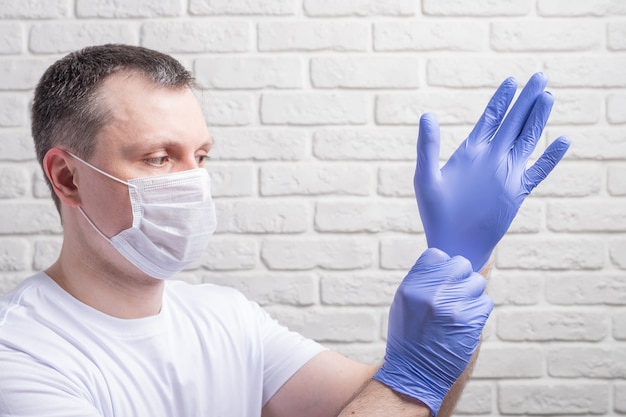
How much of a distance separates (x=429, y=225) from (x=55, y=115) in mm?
786

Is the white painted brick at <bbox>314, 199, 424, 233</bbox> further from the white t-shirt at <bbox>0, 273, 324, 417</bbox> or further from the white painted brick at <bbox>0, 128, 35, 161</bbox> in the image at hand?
the white painted brick at <bbox>0, 128, 35, 161</bbox>

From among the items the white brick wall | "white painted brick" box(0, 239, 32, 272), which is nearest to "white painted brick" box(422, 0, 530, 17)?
the white brick wall

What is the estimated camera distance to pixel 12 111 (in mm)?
1955

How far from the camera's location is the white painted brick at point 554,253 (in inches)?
77.2

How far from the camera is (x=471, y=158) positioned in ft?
3.89

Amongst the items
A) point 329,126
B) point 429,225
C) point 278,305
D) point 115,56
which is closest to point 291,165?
point 329,126

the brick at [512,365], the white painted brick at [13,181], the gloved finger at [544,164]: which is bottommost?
the brick at [512,365]

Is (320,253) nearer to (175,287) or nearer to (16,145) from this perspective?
(175,287)

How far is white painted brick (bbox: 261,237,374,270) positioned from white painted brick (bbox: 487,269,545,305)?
14.5 inches

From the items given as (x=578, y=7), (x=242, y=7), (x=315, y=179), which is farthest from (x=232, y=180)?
(x=578, y=7)

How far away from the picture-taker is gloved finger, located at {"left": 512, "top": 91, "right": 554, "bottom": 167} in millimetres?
1176

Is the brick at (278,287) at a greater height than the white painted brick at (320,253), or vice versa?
the white painted brick at (320,253)

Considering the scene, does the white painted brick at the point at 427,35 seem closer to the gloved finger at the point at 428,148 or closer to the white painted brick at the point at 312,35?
the white painted brick at the point at 312,35

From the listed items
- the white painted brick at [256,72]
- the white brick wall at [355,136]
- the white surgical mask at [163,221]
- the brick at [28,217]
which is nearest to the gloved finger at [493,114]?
the white surgical mask at [163,221]
